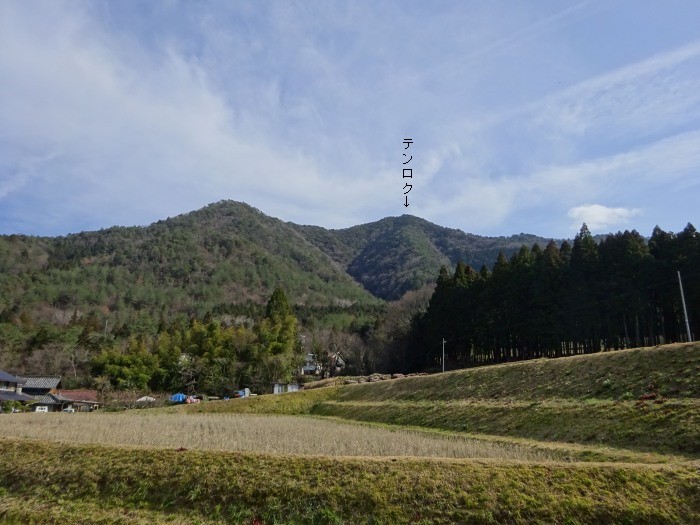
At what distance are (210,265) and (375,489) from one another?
420ft

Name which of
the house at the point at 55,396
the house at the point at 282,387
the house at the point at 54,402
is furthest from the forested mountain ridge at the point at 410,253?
the house at the point at 54,402

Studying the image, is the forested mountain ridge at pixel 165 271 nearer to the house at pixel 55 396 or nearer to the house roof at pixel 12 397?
the house at pixel 55 396

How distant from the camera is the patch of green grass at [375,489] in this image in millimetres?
8445

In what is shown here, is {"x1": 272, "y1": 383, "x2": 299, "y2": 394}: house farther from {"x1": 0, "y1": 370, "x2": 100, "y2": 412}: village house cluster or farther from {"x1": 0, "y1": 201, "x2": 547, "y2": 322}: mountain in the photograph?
{"x1": 0, "y1": 201, "x2": 547, "y2": 322}: mountain

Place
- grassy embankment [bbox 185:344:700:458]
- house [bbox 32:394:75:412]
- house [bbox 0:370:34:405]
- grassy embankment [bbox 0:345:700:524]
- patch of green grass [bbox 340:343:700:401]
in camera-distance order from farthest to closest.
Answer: house [bbox 32:394:75:412] < house [bbox 0:370:34:405] < patch of green grass [bbox 340:343:700:401] < grassy embankment [bbox 185:344:700:458] < grassy embankment [bbox 0:345:700:524]

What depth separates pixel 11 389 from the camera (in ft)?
172

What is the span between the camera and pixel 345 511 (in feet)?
29.1

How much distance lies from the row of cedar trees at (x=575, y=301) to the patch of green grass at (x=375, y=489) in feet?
94.2

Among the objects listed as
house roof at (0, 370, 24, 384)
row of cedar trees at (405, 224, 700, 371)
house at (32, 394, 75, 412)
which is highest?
row of cedar trees at (405, 224, 700, 371)

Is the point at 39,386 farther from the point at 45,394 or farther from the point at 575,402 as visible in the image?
the point at 575,402

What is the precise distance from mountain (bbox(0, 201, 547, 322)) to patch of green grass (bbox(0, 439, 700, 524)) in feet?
251

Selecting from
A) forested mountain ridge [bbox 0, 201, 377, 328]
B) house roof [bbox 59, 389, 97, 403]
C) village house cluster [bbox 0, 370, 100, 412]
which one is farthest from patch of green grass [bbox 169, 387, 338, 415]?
forested mountain ridge [bbox 0, 201, 377, 328]

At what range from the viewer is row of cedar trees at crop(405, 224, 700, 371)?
34.2 metres

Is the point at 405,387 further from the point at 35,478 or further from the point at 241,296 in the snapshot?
the point at 241,296
